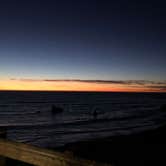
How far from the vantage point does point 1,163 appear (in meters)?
3.01

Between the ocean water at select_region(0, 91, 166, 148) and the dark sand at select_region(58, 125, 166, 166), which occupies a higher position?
the dark sand at select_region(58, 125, 166, 166)

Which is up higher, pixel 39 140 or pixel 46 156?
pixel 46 156

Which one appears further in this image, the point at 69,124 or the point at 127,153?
the point at 69,124

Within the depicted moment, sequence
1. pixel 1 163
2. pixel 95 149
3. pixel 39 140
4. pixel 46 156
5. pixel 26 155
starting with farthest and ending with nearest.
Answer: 1. pixel 39 140
2. pixel 95 149
3. pixel 1 163
4. pixel 26 155
5. pixel 46 156

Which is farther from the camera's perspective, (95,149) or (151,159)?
(95,149)

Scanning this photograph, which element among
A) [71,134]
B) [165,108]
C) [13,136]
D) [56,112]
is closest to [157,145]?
[71,134]

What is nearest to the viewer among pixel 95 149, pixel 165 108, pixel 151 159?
pixel 151 159

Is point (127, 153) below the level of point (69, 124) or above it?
above

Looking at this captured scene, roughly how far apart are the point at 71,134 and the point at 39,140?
4666mm

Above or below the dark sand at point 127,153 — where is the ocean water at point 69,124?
below

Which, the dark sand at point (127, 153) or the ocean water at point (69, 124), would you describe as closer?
the dark sand at point (127, 153)

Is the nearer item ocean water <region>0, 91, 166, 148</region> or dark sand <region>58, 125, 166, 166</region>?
dark sand <region>58, 125, 166, 166</region>

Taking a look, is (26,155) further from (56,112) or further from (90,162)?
(56,112)

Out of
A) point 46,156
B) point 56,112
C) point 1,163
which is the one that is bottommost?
point 56,112
